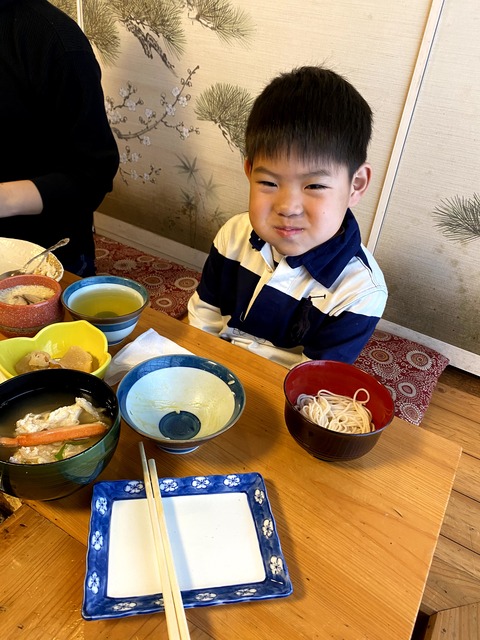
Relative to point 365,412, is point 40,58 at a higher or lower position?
higher

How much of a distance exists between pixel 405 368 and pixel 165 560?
150cm

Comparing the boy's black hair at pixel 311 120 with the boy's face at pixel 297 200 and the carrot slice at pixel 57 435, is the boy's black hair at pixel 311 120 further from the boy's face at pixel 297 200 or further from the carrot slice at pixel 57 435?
the carrot slice at pixel 57 435

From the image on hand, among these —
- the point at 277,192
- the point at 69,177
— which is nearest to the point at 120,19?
the point at 69,177

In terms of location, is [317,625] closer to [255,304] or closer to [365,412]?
[365,412]

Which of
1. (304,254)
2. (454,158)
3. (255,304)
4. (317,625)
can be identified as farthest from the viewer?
(454,158)

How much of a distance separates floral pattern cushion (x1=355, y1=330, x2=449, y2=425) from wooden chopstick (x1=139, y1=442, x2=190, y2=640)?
3.87 feet

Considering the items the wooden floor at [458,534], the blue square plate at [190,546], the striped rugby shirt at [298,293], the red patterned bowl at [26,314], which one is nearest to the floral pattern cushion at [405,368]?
the wooden floor at [458,534]

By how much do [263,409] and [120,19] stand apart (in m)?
2.20

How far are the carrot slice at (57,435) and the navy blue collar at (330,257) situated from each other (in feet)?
2.04

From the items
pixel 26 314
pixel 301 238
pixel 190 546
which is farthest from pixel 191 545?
pixel 301 238

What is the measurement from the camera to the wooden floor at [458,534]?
1134mm

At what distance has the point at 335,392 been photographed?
0.87 m

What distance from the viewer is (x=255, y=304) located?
1215mm

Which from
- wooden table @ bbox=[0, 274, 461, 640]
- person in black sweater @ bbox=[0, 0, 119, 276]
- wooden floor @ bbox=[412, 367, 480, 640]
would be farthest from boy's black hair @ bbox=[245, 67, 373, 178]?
wooden floor @ bbox=[412, 367, 480, 640]
